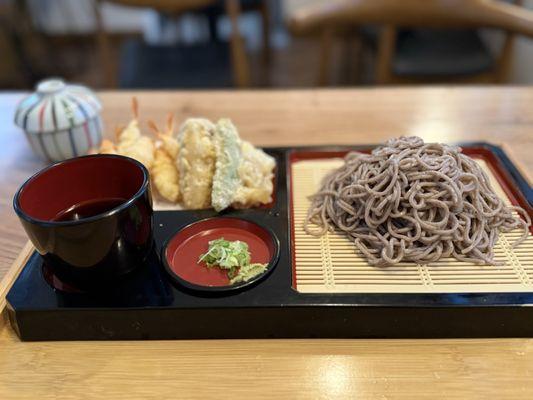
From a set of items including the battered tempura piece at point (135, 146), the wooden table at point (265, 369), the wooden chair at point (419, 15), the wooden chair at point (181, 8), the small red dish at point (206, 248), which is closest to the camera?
the wooden table at point (265, 369)

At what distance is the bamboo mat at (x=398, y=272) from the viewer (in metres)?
0.75

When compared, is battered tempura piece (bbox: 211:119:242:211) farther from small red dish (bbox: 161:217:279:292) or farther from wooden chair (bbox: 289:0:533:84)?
wooden chair (bbox: 289:0:533:84)

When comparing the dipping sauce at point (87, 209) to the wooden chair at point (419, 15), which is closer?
the dipping sauce at point (87, 209)

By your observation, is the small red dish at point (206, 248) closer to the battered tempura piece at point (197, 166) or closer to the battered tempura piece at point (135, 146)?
→ the battered tempura piece at point (197, 166)

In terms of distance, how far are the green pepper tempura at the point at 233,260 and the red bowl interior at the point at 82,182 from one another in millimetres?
158

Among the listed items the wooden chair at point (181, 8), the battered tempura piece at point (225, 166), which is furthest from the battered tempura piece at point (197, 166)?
the wooden chair at point (181, 8)

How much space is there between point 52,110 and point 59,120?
3cm

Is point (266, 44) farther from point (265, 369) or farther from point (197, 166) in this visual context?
point (265, 369)

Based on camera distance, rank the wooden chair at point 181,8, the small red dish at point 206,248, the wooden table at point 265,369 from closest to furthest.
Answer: the wooden table at point 265,369, the small red dish at point 206,248, the wooden chair at point 181,8

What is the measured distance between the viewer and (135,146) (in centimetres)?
105

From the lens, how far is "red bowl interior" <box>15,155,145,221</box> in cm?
81

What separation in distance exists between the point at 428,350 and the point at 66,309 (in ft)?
1.70

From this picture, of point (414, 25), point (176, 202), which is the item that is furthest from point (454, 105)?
point (176, 202)

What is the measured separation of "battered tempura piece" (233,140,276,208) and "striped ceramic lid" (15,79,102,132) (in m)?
0.40
